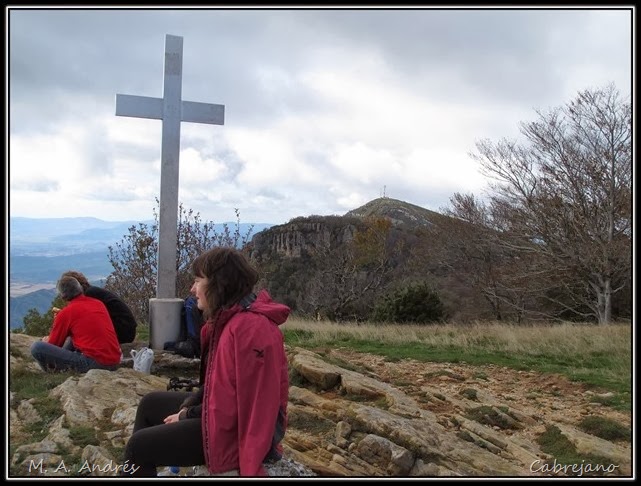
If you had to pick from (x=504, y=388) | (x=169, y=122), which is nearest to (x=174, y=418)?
(x=504, y=388)

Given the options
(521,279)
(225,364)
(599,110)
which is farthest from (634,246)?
(521,279)

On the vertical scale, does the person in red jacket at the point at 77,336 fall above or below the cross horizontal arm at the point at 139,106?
below

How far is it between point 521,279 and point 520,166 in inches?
68.0

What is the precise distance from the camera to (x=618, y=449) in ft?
12.2

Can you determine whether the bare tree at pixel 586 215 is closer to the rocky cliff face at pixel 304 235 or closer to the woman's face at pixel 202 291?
the woman's face at pixel 202 291

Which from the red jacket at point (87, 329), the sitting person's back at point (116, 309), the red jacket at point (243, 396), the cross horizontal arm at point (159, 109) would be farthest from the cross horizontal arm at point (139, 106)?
the red jacket at point (243, 396)

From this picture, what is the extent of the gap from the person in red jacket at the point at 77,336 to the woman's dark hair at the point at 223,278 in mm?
2954

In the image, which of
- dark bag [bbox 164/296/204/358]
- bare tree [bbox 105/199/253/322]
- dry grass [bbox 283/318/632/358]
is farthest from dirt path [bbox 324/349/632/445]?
bare tree [bbox 105/199/253/322]

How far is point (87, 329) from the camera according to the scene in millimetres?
5371

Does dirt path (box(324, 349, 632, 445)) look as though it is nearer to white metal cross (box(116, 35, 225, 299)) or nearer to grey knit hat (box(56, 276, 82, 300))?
white metal cross (box(116, 35, 225, 299))

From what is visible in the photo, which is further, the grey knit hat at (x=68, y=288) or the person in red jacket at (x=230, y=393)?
the grey knit hat at (x=68, y=288)

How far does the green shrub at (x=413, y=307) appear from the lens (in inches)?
655

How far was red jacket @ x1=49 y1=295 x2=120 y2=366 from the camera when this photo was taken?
5352mm

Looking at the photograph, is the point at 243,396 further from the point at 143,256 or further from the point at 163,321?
the point at 143,256
